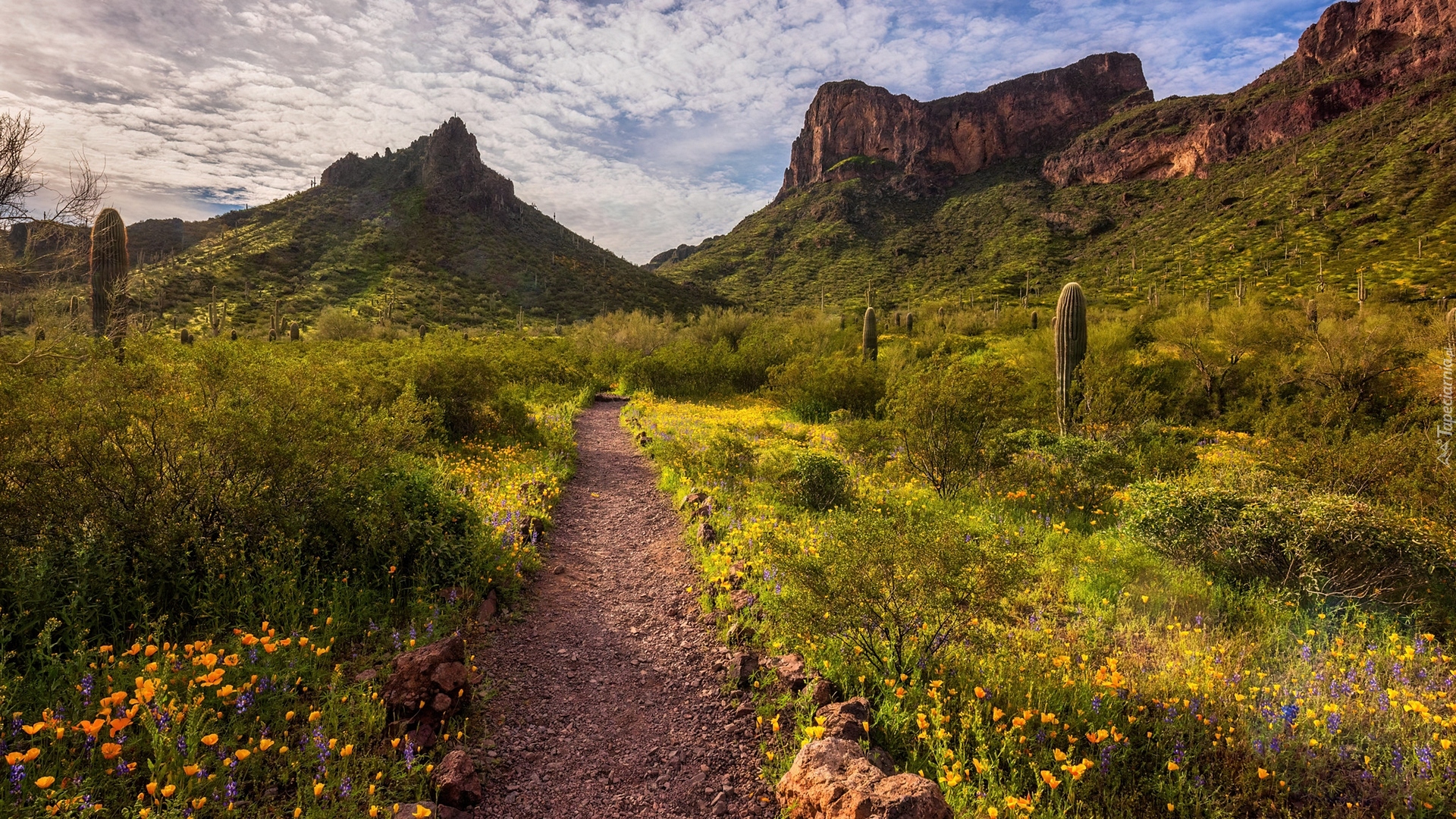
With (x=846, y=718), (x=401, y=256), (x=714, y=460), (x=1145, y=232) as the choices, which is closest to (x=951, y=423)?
(x=714, y=460)

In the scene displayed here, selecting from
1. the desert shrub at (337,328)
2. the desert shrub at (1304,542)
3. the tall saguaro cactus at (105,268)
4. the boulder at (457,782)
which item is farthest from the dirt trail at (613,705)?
the desert shrub at (337,328)

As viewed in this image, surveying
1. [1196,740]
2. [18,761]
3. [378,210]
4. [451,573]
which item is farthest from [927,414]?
[378,210]

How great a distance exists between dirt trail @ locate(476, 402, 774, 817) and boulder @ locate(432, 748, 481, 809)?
0.36ft

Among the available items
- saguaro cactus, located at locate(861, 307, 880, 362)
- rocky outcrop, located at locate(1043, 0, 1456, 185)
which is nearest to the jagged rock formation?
rocky outcrop, located at locate(1043, 0, 1456, 185)

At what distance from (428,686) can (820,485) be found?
227 inches

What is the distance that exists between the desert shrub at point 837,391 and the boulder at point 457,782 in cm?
1553

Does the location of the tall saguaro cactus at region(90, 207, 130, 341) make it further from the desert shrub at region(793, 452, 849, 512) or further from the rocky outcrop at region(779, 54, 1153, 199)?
the rocky outcrop at region(779, 54, 1153, 199)

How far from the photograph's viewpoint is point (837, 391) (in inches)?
722

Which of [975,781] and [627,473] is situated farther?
[627,473]

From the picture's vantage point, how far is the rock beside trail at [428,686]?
3467mm

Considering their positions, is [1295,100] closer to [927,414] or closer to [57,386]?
[927,414]

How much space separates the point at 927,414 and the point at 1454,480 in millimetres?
5762

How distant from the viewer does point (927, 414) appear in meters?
9.26

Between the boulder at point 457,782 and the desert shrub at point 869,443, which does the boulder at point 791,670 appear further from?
the desert shrub at point 869,443
